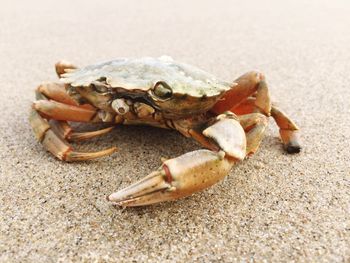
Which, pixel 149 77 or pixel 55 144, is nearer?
pixel 149 77

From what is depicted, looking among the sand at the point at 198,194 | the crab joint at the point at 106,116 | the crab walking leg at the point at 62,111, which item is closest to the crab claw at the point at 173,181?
the sand at the point at 198,194

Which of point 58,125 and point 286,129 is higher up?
point 286,129

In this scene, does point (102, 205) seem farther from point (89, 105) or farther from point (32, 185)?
point (89, 105)

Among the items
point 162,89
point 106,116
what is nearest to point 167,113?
point 162,89

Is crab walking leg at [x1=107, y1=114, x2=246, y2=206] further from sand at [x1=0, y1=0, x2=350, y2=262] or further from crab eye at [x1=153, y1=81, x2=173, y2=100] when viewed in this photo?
crab eye at [x1=153, y1=81, x2=173, y2=100]

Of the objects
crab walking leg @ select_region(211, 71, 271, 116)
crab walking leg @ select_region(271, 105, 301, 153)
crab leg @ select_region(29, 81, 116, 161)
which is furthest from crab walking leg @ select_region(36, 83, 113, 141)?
crab walking leg @ select_region(271, 105, 301, 153)

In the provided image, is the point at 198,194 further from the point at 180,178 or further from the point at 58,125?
the point at 58,125
